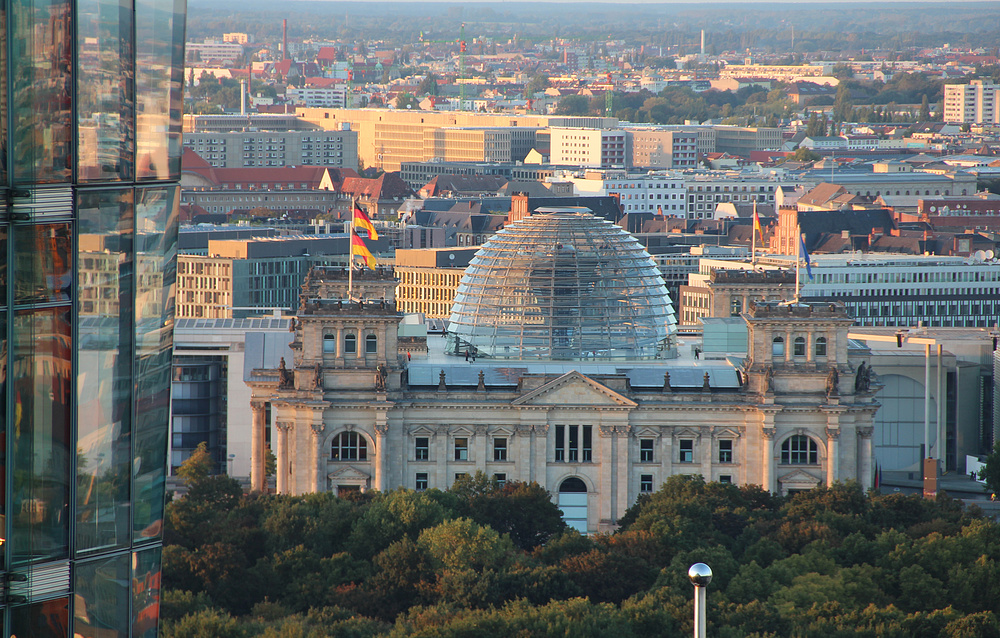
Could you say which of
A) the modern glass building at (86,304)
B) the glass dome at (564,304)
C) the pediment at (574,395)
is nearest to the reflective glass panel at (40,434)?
the modern glass building at (86,304)

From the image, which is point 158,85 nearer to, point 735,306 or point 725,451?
point 725,451

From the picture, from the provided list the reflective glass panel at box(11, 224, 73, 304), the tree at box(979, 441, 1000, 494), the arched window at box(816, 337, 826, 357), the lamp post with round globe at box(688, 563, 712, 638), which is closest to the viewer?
the reflective glass panel at box(11, 224, 73, 304)

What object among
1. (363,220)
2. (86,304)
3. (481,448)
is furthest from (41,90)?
(363,220)

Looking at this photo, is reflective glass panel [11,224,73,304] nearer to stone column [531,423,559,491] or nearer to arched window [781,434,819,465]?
stone column [531,423,559,491]

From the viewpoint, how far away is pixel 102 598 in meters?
25.0

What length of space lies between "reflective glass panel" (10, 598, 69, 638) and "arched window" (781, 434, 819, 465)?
9008cm

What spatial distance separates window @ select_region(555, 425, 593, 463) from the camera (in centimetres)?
11200

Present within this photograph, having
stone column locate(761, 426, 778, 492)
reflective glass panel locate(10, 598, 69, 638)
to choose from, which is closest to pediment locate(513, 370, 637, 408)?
stone column locate(761, 426, 778, 492)

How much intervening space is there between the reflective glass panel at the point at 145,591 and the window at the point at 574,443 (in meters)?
86.5

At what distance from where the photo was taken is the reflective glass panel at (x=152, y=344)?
25.3 m

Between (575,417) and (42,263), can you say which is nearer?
(42,263)

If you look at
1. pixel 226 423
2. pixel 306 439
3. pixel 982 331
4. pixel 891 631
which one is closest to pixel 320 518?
→ pixel 306 439

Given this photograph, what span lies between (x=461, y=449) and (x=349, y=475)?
21.5 feet

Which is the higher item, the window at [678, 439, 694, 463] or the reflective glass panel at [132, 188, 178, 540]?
the reflective glass panel at [132, 188, 178, 540]
